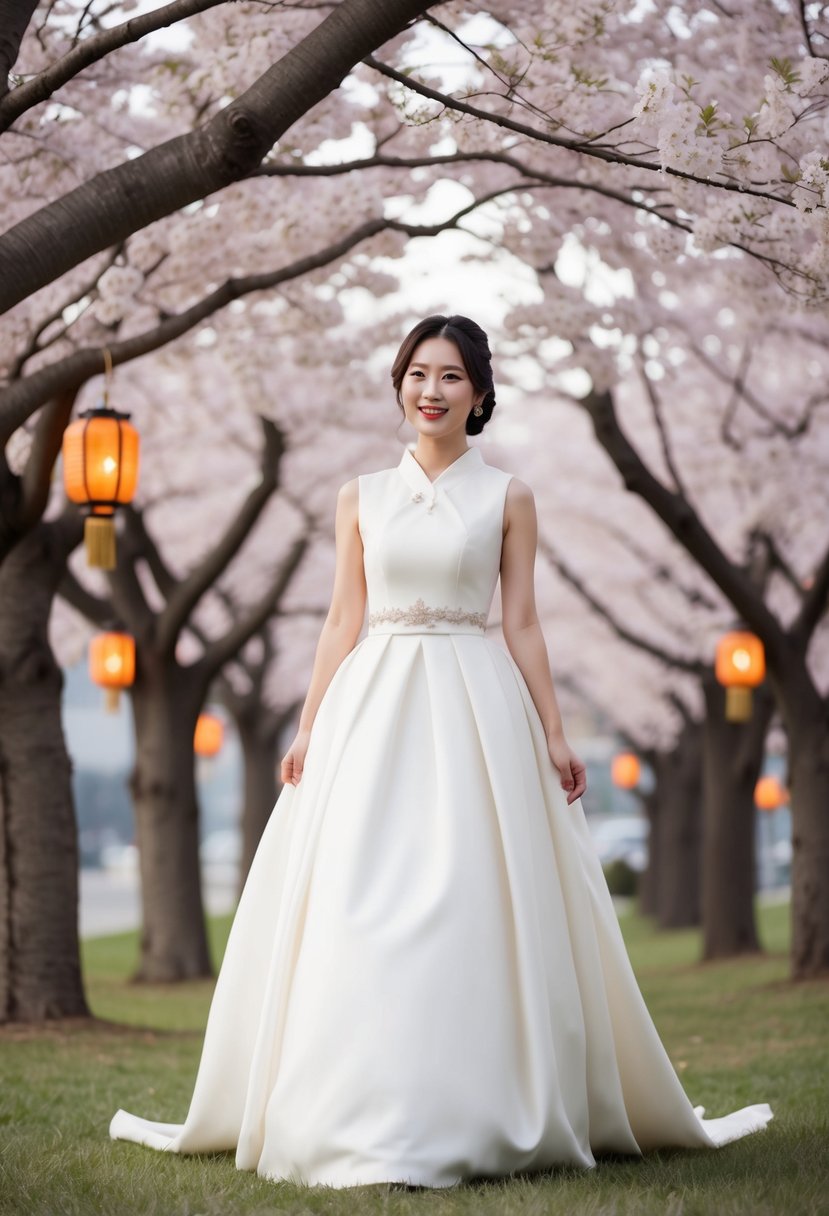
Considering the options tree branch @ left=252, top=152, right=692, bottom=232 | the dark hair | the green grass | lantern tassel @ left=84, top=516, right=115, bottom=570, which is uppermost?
tree branch @ left=252, top=152, right=692, bottom=232

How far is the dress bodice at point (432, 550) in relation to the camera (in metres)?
4.36

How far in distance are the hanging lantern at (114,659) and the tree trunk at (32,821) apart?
343 cm

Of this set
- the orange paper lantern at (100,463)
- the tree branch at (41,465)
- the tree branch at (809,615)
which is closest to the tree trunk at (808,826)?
the tree branch at (809,615)

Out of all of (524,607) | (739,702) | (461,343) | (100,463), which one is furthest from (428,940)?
(739,702)

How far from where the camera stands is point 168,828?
→ 507 inches

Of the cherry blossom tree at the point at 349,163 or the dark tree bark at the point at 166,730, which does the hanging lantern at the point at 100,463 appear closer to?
the cherry blossom tree at the point at 349,163

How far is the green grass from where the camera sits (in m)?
3.58

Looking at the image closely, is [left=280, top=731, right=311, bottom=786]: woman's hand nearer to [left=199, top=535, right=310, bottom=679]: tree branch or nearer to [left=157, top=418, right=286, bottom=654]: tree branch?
[left=157, top=418, right=286, bottom=654]: tree branch

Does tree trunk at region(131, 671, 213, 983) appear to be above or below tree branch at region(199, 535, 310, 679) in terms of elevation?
below

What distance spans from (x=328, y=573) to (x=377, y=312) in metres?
3.52

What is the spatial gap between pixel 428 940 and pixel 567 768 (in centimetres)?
72

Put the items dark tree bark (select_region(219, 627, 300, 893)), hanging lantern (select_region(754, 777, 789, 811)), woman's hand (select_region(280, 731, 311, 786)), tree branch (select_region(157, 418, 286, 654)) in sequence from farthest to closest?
hanging lantern (select_region(754, 777, 789, 811)), dark tree bark (select_region(219, 627, 300, 893)), tree branch (select_region(157, 418, 286, 654)), woman's hand (select_region(280, 731, 311, 786))

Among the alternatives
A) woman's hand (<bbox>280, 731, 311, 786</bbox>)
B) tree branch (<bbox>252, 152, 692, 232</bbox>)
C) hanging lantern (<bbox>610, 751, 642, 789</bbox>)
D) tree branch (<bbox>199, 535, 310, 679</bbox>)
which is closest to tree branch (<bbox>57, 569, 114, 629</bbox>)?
tree branch (<bbox>199, 535, 310, 679</bbox>)

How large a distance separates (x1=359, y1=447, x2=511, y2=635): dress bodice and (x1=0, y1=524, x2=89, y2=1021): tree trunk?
15.0ft
